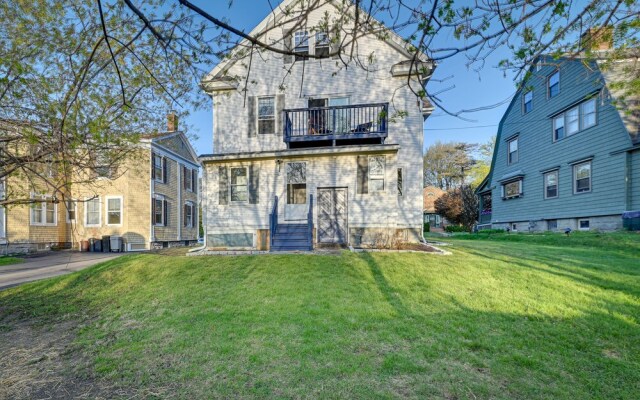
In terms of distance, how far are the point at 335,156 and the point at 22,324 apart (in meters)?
9.21

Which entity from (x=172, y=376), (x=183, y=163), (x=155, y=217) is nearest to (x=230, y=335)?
(x=172, y=376)

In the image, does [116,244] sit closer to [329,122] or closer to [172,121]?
[172,121]

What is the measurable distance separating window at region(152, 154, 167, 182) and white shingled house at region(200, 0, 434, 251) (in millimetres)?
7208

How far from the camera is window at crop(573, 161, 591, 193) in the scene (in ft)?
46.4

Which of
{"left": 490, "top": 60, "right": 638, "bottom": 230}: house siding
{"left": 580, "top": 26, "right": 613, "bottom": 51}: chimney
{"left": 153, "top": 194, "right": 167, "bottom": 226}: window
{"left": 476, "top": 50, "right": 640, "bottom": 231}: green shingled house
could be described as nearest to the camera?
{"left": 580, "top": 26, "right": 613, "bottom": 51}: chimney

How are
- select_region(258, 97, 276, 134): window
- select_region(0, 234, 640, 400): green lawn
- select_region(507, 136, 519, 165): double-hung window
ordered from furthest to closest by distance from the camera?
select_region(507, 136, 519, 165): double-hung window
select_region(258, 97, 276, 134): window
select_region(0, 234, 640, 400): green lawn

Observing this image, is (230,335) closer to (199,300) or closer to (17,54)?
(199,300)

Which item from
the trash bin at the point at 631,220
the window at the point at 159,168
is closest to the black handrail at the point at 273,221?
the window at the point at 159,168

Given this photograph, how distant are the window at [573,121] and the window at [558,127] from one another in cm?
39

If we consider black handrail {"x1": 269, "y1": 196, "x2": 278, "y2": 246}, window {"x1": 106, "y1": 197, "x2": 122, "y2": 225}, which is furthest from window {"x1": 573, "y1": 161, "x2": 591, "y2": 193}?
window {"x1": 106, "y1": 197, "x2": 122, "y2": 225}

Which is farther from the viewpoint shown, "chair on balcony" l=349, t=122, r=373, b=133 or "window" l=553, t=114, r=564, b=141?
"window" l=553, t=114, r=564, b=141

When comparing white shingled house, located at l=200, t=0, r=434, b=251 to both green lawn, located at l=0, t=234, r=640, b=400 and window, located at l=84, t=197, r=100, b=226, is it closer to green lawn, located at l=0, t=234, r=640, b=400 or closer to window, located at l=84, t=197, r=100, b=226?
green lawn, located at l=0, t=234, r=640, b=400

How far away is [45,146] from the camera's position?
4.52 meters

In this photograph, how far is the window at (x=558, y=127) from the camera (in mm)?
15730
